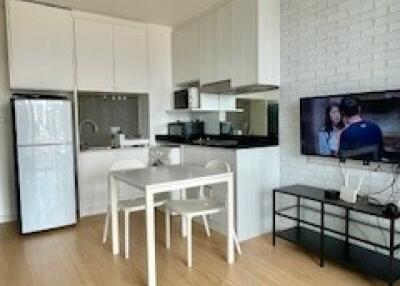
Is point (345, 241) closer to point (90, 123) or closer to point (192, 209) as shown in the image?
point (192, 209)

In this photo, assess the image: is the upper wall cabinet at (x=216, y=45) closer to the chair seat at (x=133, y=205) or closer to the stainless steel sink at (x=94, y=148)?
the stainless steel sink at (x=94, y=148)

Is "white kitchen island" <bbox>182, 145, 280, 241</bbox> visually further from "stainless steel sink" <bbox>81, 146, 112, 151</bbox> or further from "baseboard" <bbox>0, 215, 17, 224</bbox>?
"baseboard" <bbox>0, 215, 17, 224</bbox>

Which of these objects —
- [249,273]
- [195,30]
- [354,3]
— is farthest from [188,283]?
[195,30]

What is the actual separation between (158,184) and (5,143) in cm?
262

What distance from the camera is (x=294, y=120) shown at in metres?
3.22

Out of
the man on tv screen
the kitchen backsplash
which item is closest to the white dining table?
the man on tv screen

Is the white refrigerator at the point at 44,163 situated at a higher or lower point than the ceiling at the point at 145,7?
lower

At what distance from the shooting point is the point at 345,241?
109 inches

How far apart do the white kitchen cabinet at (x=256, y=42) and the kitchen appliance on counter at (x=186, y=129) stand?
123cm

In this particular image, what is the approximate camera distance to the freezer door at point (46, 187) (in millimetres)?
3342

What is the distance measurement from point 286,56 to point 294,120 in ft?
2.23

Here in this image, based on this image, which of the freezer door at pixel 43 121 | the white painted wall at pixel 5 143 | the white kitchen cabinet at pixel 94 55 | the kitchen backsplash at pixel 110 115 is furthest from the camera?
the kitchen backsplash at pixel 110 115

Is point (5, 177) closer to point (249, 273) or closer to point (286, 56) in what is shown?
point (249, 273)

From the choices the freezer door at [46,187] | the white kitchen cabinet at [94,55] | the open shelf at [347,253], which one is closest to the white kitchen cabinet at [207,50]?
the white kitchen cabinet at [94,55]
